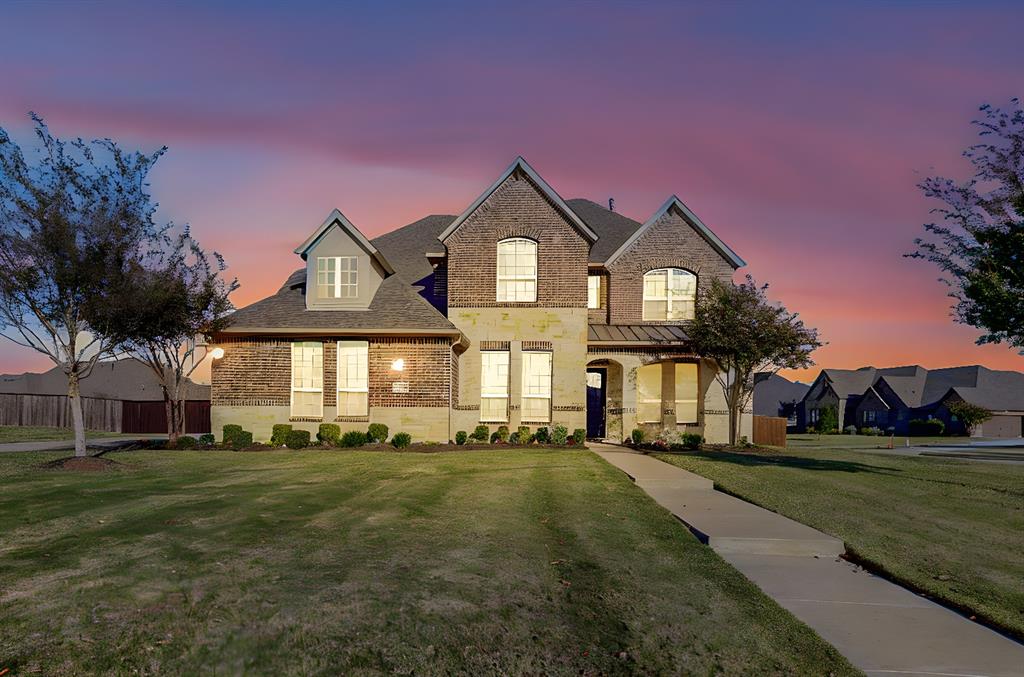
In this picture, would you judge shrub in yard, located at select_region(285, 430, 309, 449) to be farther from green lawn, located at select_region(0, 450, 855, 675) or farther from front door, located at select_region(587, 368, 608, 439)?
front door, located at select_region(587, 368, 608, 439)

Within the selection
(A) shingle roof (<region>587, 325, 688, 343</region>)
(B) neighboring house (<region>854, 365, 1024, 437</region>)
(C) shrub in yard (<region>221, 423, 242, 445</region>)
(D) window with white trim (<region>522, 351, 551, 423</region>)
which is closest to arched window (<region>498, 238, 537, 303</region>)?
(D) window with white trim (<region>522, 351, 551, 423</region>)

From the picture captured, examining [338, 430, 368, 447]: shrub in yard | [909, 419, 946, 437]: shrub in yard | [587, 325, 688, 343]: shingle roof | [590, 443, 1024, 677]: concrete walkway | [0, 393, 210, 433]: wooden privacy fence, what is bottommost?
[909, 419, 946, 437]: shrub in yard

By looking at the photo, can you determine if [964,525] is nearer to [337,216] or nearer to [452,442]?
[452,442]

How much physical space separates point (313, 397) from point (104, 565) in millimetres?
16764

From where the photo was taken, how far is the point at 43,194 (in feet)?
52.3

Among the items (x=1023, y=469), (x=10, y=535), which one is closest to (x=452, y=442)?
(x=10, y=535)

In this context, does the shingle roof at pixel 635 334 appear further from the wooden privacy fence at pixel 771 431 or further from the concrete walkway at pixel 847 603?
the concrete walkway at pixel 847 603

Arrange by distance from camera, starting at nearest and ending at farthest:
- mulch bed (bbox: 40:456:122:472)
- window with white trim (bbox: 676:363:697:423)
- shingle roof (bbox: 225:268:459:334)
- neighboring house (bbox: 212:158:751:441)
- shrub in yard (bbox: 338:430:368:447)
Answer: mulch bed (bbox: 40:456:122:472), shrub in yard (bbox: 338:430:368:447), shingle roof (bbox: 225:268:459:334), neighboring house (bbox: 212:158:751:441), window with white trim (bbox: 676:363:697:423)

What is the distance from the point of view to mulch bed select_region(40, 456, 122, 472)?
16.0 metres

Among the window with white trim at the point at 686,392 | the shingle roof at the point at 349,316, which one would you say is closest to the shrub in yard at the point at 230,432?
the shingle roof at the point at 349,316

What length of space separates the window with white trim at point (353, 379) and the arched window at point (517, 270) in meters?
5.39

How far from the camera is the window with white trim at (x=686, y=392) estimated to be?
2677cm

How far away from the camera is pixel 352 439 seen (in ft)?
72.6

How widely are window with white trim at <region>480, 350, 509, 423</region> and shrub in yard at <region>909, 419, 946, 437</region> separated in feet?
170
